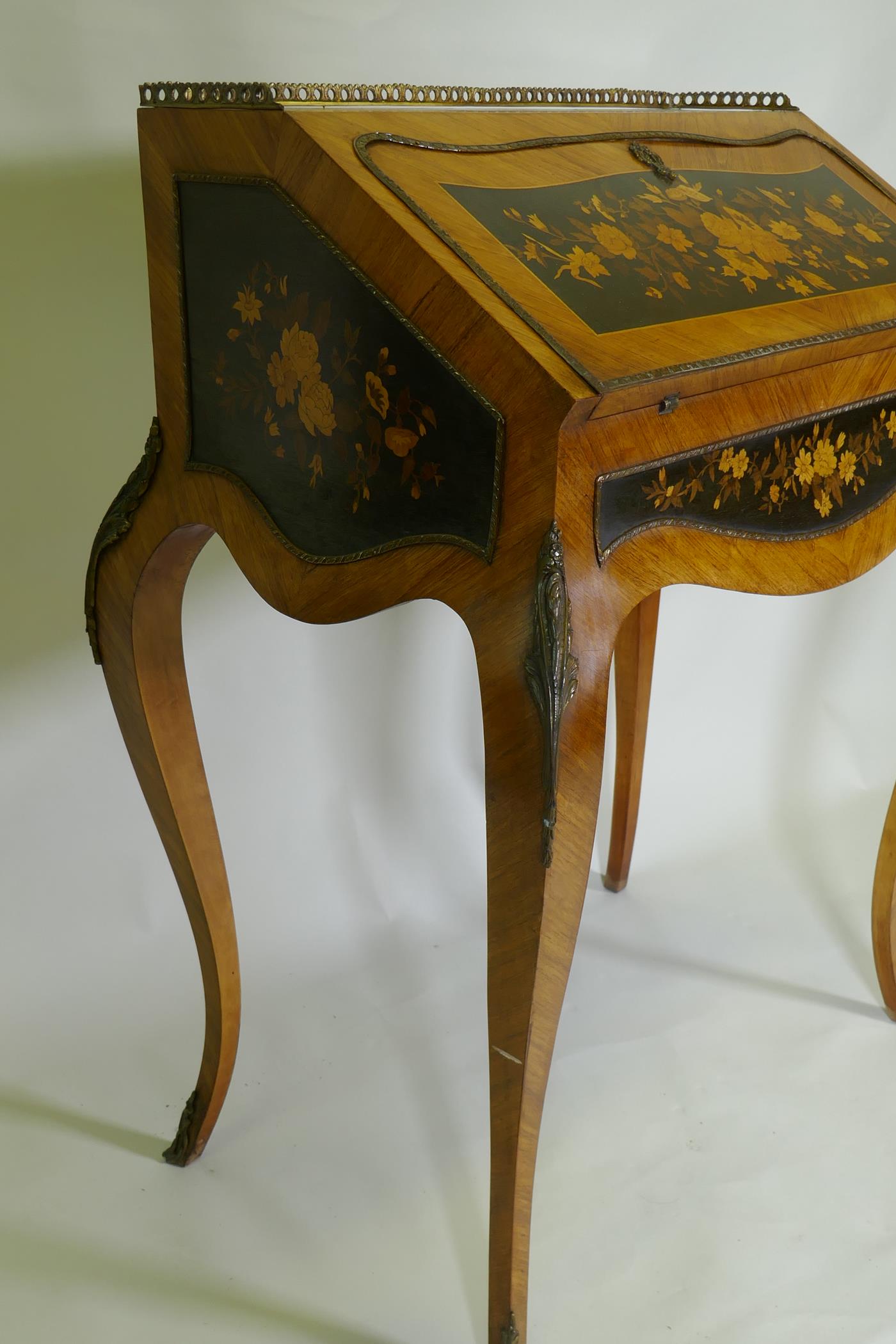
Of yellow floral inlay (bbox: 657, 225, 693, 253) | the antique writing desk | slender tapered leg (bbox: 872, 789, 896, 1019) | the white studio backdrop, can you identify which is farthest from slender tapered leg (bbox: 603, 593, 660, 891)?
yellow floral inlay (bbox: 657, 225, 693, 253)

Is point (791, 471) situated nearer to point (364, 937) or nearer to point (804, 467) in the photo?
point (804, 467)

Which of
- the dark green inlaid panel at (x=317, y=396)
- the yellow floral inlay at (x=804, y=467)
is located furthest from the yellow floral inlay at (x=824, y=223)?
the dark green inlaid panel at (x=317, y=396)

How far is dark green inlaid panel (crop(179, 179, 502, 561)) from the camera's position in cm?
84

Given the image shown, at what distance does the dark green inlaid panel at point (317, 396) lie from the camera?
840 millimetres

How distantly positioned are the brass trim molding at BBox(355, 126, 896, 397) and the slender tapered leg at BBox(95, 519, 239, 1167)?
378mm

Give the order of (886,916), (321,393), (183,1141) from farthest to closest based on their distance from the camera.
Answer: (886,916)
(183,1141)
(321,393)

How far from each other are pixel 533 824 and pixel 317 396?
14.1 inches

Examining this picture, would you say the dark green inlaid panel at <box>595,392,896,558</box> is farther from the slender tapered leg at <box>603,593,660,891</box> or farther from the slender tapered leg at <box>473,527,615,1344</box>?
the slender tapered leg at <box>603,593,660,891</box>

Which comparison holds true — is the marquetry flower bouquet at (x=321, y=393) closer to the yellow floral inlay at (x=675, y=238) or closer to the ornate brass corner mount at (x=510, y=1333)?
the yellow floral inlay at (x=675, y=238)

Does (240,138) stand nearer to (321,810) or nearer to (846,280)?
(846,280)

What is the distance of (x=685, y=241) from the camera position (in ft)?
3.41

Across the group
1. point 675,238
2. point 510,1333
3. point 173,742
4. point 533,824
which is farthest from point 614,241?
point 510,1333

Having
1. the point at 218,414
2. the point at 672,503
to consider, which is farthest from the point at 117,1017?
the point at 672,503

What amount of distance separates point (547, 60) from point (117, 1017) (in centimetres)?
135
